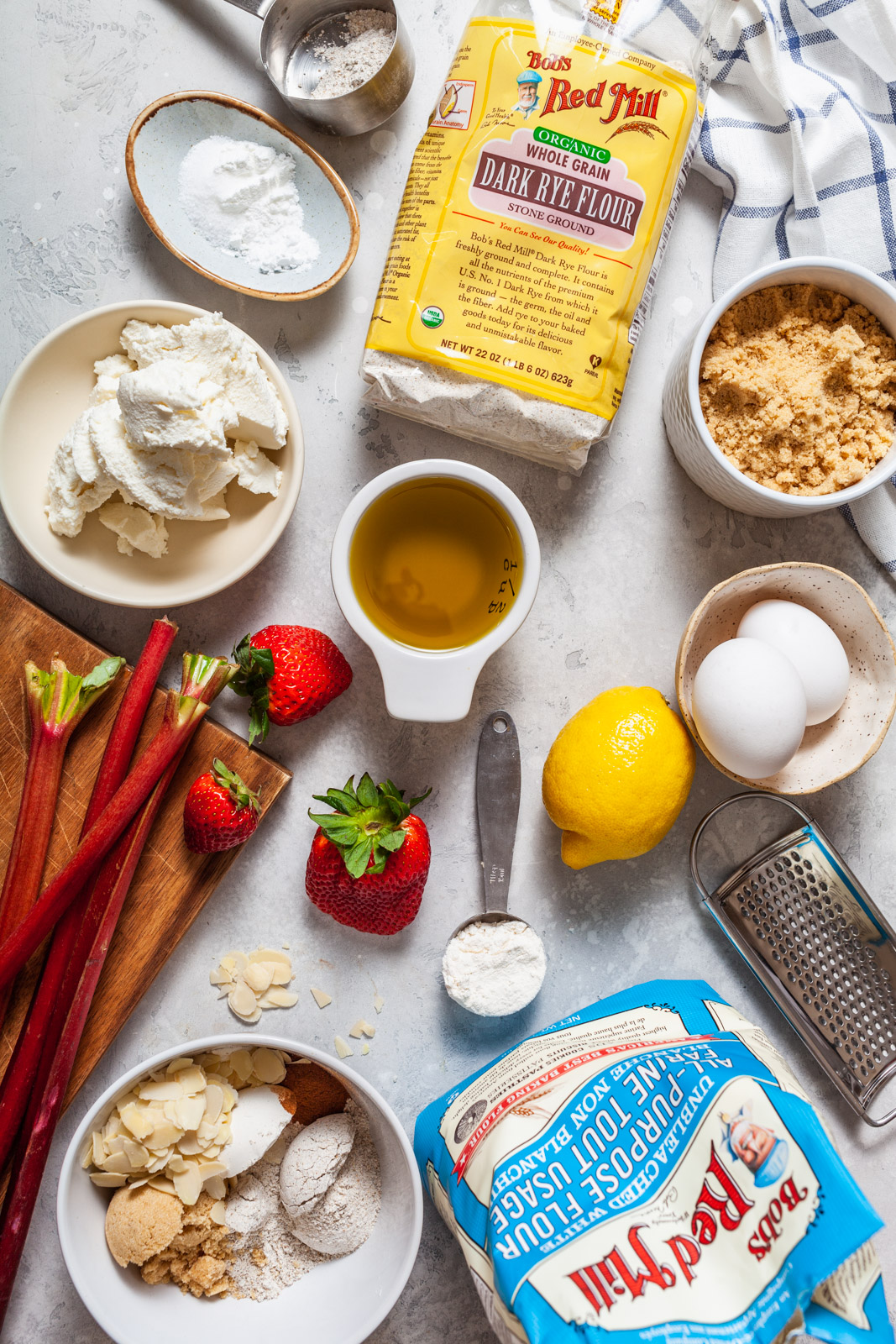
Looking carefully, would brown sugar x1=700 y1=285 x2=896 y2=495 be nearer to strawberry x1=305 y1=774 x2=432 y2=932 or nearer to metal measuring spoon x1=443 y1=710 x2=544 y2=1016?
metal measuring spoon x1=443 y1=710 x2=544 y2=1016

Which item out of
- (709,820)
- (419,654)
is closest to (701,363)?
(419,654)

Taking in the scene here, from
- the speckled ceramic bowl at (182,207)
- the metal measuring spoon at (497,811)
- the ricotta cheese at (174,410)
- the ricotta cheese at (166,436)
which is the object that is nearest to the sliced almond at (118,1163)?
the metal measuring spoon at (497,811)

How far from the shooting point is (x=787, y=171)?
121 centimetres

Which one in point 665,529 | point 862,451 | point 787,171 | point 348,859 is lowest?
point 348,859

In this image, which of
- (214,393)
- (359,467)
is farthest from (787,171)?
(214,393)

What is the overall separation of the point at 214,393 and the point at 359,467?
0.25 meters

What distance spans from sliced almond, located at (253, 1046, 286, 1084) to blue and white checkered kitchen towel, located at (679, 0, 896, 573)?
1.28 metres

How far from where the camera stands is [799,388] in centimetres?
106

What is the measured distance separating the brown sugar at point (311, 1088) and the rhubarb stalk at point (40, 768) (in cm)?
39

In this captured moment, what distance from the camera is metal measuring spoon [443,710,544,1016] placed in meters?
1.22

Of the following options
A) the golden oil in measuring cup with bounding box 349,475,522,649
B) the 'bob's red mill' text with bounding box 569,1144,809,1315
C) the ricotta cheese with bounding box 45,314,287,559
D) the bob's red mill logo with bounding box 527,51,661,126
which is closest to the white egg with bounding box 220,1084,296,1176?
the 'bob's red mill' text with bounding box 569,1144,809,1315

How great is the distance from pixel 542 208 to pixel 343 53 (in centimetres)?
39

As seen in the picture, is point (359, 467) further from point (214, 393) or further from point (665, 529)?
point (665, 529)

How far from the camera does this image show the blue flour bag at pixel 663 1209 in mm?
814
